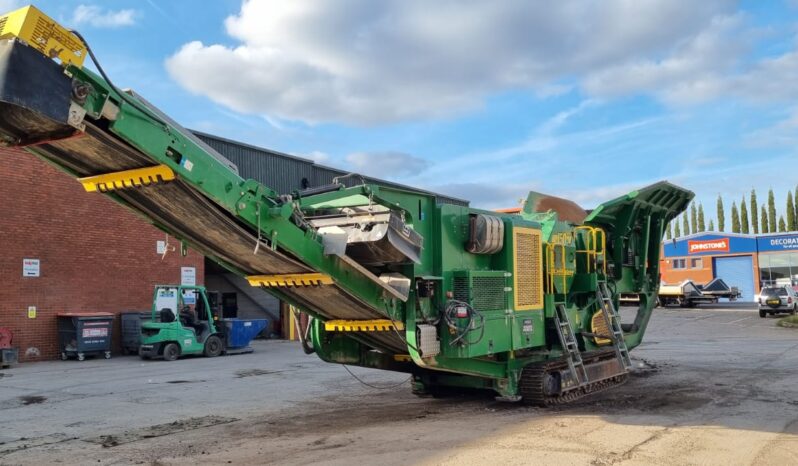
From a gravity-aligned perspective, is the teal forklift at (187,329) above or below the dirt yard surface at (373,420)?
above

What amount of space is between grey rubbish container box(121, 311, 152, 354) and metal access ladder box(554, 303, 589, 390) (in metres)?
13.3

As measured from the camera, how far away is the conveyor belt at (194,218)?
526 centimetres

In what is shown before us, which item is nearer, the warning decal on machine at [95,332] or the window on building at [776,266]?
the warning decal on machine at [95,332]

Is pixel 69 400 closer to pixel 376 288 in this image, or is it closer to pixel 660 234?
pixel 376 288

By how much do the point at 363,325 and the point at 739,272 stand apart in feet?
168

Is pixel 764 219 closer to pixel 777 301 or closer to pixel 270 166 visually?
pixel 777 301

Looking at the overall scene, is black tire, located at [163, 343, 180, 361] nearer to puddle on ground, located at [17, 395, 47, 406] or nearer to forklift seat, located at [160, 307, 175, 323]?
forklift seat, located at [160, 307, 175, 323]

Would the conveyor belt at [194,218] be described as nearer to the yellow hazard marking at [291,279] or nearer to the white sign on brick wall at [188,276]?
the yellow hazard marking at [291,279]

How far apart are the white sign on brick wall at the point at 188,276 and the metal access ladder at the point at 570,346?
49.2 ft

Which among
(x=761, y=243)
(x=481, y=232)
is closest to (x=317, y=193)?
(x=481, y=232)

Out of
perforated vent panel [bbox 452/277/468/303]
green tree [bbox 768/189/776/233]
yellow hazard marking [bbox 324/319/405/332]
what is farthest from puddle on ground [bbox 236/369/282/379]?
green tree [bbox 768/189/776/233]

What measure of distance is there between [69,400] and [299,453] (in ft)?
19.5

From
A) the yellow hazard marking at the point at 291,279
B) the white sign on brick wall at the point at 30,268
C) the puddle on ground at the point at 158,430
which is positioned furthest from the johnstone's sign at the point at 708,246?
the yellow hazard marking at the point at 291,279

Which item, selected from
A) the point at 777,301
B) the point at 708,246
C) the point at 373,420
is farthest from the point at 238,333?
the point at 708,246
